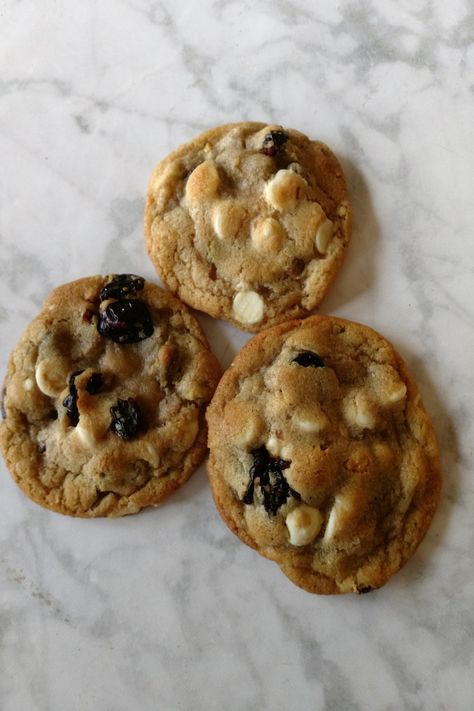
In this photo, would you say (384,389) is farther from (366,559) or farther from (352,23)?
(352,23)

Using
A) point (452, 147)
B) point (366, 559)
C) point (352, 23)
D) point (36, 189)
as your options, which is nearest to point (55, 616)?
point (366, 559)

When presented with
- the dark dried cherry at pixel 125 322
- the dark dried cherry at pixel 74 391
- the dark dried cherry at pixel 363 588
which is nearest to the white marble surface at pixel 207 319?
the dark dried cherry at pixel 363 588

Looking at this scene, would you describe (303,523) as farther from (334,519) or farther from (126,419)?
(126,419)

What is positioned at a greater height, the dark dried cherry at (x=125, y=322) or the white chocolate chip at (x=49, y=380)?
the dark dried cherry at (x=125, y=322)

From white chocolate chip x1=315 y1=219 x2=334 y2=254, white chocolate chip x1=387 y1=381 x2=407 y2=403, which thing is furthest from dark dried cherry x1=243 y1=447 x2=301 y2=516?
white chocolate chip x1=315 y1=219 x2=334 y2=254

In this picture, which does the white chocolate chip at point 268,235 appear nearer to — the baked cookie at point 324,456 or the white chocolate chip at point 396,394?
the baked cookie at point 324,456

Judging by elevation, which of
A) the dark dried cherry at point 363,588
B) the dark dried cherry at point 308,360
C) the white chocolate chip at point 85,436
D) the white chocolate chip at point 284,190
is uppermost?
the white chocolate chip at point 284,190

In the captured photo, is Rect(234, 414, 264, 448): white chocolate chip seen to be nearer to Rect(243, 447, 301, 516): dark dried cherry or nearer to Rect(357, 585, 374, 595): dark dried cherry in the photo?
Rect(243, 447, 301, 516): dark dried cherry
